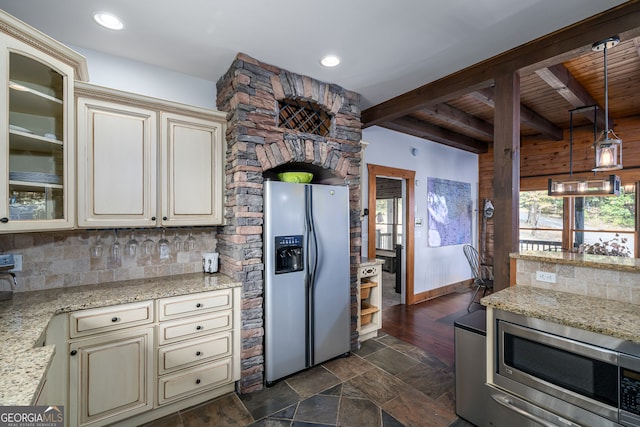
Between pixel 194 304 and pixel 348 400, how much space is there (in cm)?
138

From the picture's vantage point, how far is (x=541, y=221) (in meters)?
5.25

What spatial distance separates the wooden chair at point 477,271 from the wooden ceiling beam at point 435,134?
1786 mm

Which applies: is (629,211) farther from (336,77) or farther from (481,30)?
(336,77)

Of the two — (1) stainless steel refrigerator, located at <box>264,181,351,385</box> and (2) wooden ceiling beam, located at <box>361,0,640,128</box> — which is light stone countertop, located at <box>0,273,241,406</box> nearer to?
(1) stainless steel refrigerator, located at <box>264,181,351,385</box>

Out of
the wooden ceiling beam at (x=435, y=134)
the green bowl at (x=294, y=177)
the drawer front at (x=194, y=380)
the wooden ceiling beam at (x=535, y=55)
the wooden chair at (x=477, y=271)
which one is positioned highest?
the wooden ceiling beam at (x=435, y=134)

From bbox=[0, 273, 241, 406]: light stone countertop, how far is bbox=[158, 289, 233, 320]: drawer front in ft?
0.15

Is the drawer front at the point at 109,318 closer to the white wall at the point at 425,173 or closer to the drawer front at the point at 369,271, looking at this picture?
the drawer front at the point at 369,271

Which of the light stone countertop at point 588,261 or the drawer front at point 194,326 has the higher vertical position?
the light stone countertop at point 588,261

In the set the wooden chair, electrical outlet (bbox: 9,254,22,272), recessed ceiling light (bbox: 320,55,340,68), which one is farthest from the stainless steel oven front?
electrical outlet (bbox: 9,254,22,272)

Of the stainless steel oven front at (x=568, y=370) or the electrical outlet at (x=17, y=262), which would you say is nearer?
the stainless steel oven front at (x=568, y=370)

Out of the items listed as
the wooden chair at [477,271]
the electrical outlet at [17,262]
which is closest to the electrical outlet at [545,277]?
the wooden chair at [477,271]

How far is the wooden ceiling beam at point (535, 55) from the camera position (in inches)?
68.9

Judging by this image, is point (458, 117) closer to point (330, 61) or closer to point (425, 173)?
point (425, 173)

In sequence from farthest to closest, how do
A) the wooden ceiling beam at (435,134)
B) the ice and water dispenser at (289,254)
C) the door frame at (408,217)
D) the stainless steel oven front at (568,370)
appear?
1. the door frame at (408,217)
2. the wooden ceiling beam at (435,134)
3. the ice and water dispenser at (289,254)
4. the stainless steel oven front at (568,370)
